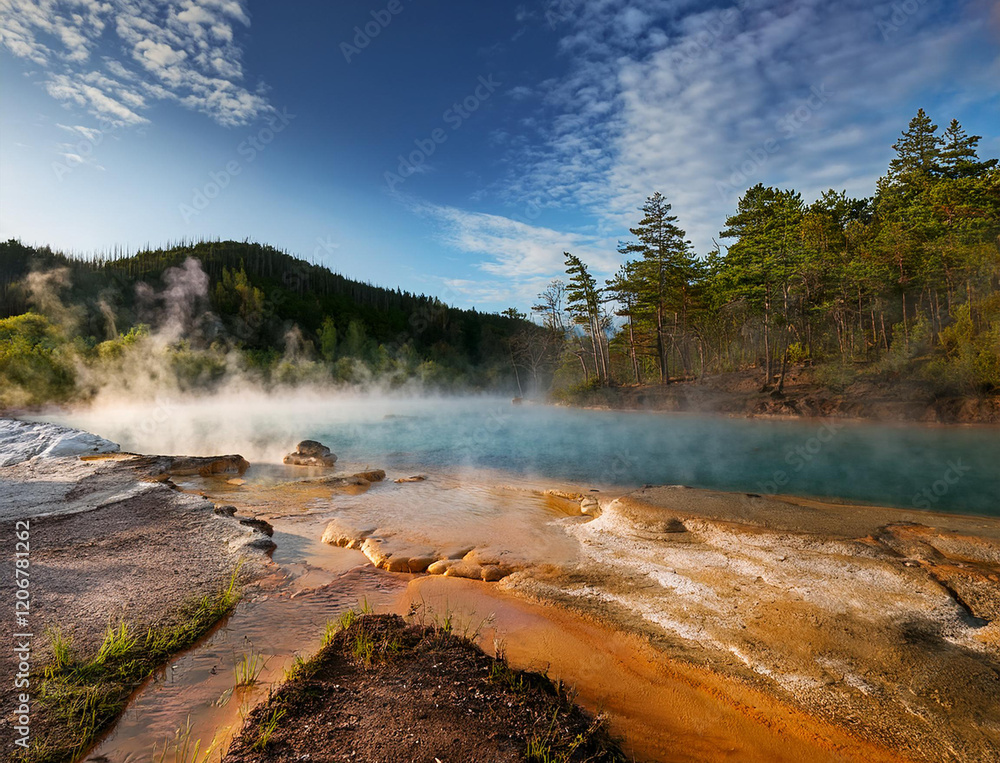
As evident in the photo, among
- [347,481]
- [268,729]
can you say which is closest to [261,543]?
[268,729]

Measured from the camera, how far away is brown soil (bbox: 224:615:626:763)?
2.31 m

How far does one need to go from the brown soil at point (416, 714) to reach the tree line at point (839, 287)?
29504mm

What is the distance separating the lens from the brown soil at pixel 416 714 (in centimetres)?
231

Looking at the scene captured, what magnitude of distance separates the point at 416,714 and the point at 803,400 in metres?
29.6

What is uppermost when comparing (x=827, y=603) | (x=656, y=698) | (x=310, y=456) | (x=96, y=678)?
(x=96, y=678)

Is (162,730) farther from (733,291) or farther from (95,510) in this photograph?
(733,291)

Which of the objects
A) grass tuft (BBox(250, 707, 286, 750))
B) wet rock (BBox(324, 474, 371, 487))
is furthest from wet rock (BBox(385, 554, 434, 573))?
wet rock (BBox(324, 474, 371, 487))

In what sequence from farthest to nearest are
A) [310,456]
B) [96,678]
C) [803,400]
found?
[803,400] < [310,456] < [96,678]

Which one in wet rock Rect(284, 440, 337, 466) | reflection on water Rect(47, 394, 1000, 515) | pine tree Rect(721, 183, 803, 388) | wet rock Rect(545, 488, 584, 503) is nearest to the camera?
wet rock Rect(545, 488, 584, 503)

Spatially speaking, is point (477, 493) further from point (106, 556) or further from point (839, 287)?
point (839, 287)

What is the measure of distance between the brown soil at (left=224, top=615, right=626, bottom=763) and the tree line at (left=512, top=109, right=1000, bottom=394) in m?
29.5

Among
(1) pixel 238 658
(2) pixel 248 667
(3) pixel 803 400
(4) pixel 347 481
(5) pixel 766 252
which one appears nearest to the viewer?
(2) pixel 248 667

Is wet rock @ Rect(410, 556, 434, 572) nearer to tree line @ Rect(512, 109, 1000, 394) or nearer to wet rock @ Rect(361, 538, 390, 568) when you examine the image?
wet rock @ Rect(361, 538, 390, 568)

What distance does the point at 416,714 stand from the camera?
2592mm
